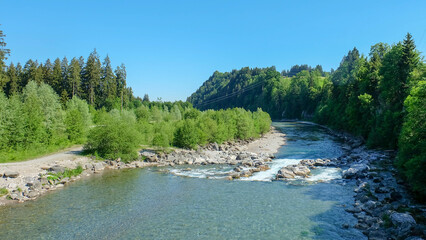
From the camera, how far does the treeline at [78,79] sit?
75188 millimetres

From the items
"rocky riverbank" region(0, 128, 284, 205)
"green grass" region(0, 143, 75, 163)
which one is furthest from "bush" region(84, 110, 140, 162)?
"green grass" region(0, 143, 75, 163)

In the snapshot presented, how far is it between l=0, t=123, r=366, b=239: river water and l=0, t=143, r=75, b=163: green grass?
11.9m

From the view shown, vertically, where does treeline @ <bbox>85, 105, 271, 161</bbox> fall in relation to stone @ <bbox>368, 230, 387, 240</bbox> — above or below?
above

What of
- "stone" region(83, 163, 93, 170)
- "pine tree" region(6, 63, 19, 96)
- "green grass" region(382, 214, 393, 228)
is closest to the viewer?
"green grass" region(382, 214, 393, 228)

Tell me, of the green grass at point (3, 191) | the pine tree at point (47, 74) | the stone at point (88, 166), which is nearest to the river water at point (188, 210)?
the green grass at point (3, 191)

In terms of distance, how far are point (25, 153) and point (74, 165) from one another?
318 inches

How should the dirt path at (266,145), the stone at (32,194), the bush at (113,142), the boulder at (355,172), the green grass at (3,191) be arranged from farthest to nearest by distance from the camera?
the dirt path at (266,145) → the bush at (113,142) → the boulder at (355,172) → the stone at (32,194) → the green grass at (3,191)

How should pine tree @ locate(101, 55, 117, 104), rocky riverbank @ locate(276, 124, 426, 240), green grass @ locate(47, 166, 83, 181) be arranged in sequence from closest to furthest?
rocky riverbank @ locate(276, 124, 426, 240), green grass @ locate(47, 166, 83, 181), pine tree @ locate(101, 55, 117, 104)

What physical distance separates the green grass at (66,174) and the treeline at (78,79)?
46.7 metres

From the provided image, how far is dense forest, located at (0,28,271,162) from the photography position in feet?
129

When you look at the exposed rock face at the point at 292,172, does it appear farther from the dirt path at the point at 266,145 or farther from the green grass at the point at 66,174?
the green grass at the point at 66,174

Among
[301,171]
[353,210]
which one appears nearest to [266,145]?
[301,171]

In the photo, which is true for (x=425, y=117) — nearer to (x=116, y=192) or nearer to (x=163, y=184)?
(x=163, y=184)

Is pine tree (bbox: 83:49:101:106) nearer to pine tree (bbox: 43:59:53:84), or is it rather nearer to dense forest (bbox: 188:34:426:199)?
pine tree (bbox: 43:59:53:84)
